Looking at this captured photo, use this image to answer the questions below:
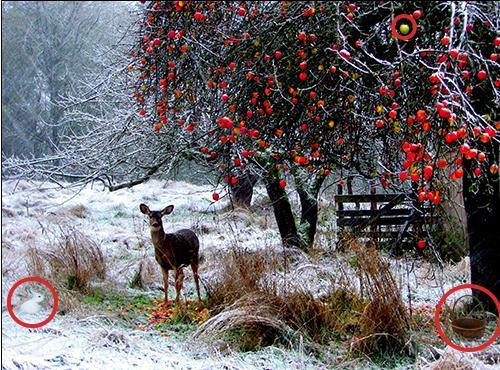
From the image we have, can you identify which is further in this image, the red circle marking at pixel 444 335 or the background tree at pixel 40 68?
the background tree at pixel 40 68

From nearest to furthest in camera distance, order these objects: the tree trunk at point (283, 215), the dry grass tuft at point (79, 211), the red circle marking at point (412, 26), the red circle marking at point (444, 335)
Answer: the red circle marking at point (412, 26)
the red circle marking at point (444, 335)
the tree trunk at point (283, 215)
the dry grass tuft at point (79, 211)

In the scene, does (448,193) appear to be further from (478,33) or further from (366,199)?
(478,33)

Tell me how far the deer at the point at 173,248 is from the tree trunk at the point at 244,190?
0.46ft

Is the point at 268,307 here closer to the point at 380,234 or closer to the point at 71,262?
the point at 380,234

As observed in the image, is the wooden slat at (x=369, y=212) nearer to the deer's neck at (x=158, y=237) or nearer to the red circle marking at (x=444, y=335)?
the red circle marking at (x=444, y=335)

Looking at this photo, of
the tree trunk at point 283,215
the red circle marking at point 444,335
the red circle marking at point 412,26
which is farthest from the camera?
the tree trunk at point 283,215

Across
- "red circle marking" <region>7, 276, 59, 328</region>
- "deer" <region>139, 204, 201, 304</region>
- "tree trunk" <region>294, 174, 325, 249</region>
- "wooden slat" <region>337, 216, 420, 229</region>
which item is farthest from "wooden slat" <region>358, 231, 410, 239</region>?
"red circle marking" <region>7, 276, 59, 328</region>

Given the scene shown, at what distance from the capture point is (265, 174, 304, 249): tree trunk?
4.48 ft

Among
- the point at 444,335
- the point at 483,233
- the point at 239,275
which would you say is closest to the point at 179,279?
the point at 239,275

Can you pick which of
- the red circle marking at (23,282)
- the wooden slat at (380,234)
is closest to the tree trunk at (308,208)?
the wooden slat at (380,234)

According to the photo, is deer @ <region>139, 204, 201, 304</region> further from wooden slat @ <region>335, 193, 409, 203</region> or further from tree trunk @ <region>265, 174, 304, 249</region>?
wooden slat @ <region>335, 193, 409, 203</region>

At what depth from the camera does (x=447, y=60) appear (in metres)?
0.92

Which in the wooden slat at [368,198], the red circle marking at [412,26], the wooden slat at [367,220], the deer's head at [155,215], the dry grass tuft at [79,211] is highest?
the red circle marking at [412,26]

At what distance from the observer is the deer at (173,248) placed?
1.33 meters
